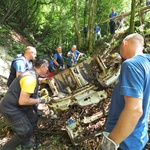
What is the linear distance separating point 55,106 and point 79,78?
1.16m

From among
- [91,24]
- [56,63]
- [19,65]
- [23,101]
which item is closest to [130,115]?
[23,101]

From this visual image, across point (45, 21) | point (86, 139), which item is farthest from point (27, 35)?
point (86, 139)

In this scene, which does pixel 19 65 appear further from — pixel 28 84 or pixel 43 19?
pixel 43 19

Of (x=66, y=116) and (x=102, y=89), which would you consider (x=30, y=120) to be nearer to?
(x=66, y=116)

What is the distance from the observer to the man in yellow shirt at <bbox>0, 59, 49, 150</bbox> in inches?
134

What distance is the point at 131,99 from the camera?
1.51 metres

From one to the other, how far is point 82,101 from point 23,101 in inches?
50.7

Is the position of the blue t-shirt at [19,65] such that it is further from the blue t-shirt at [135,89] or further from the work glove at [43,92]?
the blue t-shirt at [135,89]

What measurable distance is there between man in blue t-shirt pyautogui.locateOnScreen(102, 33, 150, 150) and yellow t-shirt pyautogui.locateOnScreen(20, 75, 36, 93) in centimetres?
190

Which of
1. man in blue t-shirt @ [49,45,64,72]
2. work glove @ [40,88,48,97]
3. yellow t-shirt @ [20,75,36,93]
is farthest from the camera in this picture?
man in blue t-shirt @ [49,45,64,72]

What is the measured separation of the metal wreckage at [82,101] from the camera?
390cm

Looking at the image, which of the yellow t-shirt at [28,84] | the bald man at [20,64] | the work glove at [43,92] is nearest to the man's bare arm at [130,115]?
the yellow t-shirt at [28,84]

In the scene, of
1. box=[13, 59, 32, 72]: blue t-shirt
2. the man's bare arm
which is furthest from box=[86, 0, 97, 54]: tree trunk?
the man's bare arm

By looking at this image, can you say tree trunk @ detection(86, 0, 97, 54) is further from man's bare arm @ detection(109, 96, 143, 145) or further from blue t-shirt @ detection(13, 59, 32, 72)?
man's bare arm @ detection(109, 96, 143, 145)
